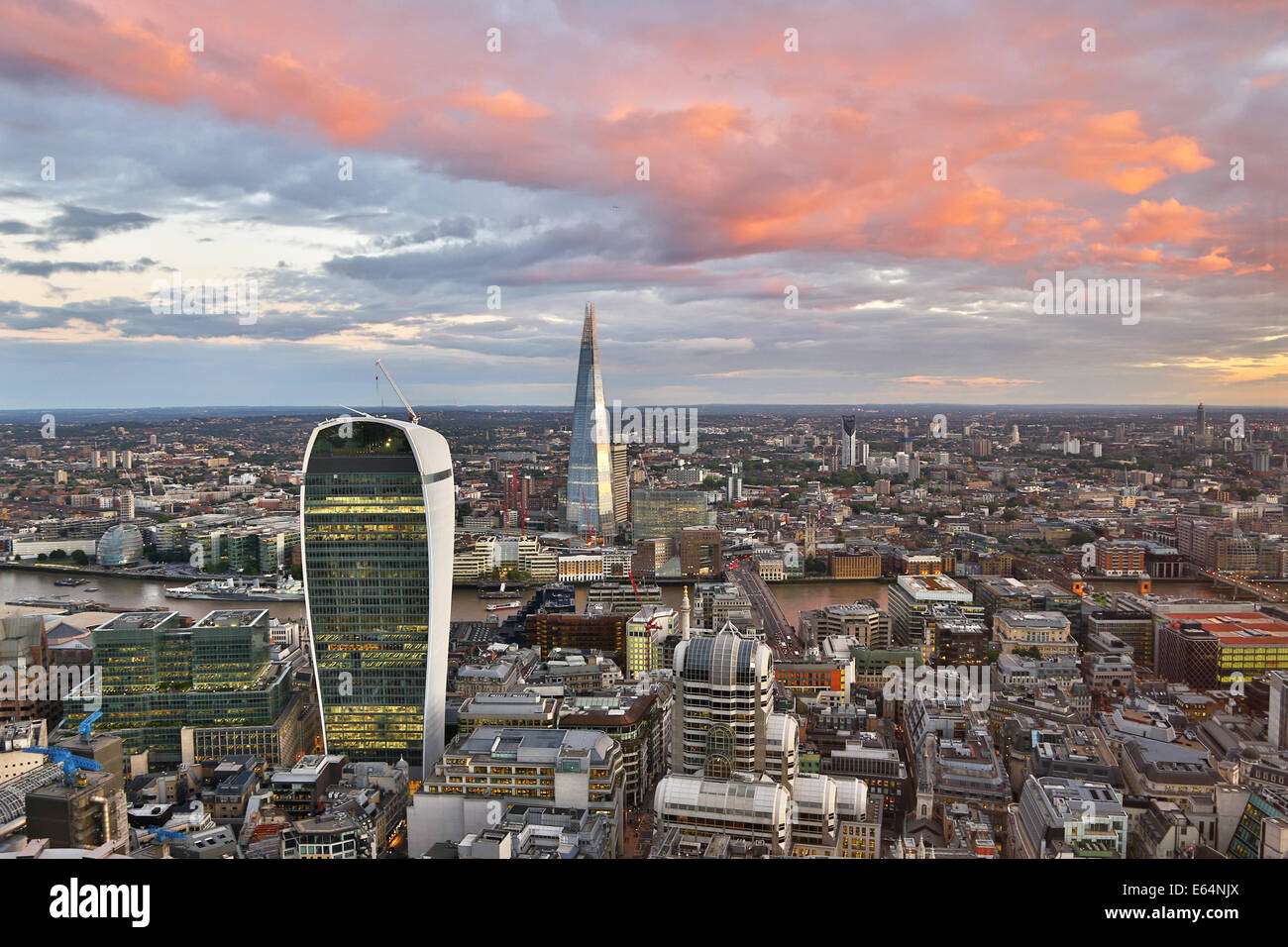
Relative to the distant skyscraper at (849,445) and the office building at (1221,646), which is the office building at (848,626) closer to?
the office building at (1221,646)

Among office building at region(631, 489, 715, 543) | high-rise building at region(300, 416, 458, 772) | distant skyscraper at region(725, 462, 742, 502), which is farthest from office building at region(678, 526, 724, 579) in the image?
high-rise building at region(300, 416, 458, 772)

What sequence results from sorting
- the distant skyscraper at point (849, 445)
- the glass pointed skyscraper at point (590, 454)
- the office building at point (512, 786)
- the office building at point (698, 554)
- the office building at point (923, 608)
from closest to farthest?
the office building at point (512, 786) → the office building at point (923, 608) → the office building at point (698, 554) → the glass pointed skyscraper at point (590, 454) → the distant skyscraper at point (849, 445)

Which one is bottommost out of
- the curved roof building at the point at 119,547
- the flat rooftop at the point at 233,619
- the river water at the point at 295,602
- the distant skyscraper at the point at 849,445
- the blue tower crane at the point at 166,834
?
the river water at the point at 295,602

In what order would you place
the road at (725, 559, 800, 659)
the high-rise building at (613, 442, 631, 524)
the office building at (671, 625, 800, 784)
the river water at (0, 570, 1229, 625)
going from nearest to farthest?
the office building at (671, 625, 800, 784) → the road at (725, 559, 800, 659) → the river water at (0, 570, 1229, 625) → the high-rise building at (613, 442, 631, 524)

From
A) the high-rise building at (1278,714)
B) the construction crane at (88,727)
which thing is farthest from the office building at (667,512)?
the high-rise building at (1278,714)

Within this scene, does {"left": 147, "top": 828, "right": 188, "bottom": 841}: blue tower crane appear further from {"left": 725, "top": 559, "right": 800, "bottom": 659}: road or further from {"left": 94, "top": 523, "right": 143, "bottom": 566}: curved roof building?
{"left": 94, "top": 523, "right": 143, "bottom": 566}: curved roof building
